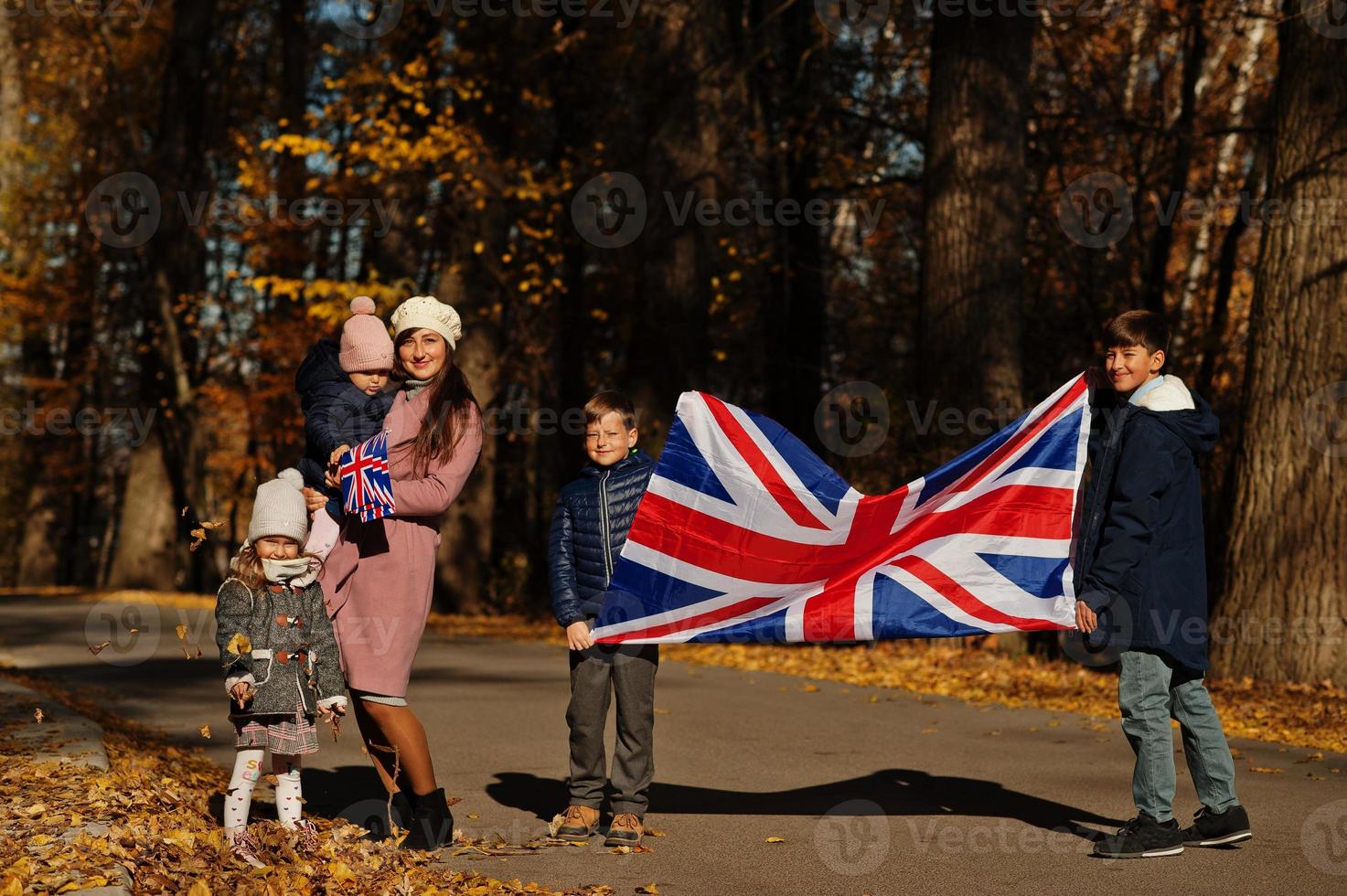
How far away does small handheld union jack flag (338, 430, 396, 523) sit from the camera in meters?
6.23

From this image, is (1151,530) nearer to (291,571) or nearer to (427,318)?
(427,318)

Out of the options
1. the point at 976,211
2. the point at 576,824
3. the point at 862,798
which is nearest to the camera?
the point at 576,824

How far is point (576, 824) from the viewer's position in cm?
679

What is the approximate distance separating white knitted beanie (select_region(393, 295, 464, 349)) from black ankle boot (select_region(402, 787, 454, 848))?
195 cm

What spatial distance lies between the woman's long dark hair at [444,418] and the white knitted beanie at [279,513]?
1.68 ft

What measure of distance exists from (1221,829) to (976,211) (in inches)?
377

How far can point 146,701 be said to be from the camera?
11.9 metres

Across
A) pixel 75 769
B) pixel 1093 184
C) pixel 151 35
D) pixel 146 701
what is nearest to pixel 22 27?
pixel 151 35

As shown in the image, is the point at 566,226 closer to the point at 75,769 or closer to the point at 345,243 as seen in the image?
the point at 345,243

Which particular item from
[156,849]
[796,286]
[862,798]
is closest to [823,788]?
[862,798]

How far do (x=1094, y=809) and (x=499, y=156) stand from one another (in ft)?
64.8

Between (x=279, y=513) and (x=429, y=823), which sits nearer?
(x=279, y=513)

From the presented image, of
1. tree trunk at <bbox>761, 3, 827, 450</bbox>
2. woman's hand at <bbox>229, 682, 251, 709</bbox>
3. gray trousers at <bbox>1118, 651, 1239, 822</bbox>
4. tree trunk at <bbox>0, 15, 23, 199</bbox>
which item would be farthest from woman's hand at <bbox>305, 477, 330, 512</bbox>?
tree trunk at <bbox>0, 15, 23, 199</bbox>

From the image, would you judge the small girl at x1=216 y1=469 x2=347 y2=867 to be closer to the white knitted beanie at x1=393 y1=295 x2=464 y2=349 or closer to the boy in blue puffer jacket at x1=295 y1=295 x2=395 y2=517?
the boy in blue puffer jacket at x1=295 y1=295 x2=395 y2=517
